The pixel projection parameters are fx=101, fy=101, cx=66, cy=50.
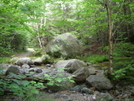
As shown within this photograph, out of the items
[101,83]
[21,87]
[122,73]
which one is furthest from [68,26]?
[21,87]

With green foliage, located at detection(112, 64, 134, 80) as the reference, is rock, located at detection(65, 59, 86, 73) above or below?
below

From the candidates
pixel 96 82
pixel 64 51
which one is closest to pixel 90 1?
pixel 96 82

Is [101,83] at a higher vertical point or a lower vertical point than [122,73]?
lower

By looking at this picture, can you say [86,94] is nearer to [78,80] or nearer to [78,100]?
[78,100]

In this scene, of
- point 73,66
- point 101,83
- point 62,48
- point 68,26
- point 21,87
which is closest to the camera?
point 21,87

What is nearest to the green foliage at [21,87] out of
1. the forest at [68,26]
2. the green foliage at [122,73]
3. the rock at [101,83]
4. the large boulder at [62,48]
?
the forest at [68,26]

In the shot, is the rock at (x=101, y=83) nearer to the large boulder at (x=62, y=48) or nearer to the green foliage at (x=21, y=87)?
the green foliage at (x=21, y=87)

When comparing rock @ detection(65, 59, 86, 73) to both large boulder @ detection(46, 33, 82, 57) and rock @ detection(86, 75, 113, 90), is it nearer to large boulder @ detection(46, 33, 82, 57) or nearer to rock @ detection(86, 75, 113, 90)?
rock @ detection(86, 75, 113, 90)

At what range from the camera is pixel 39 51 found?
1409 centimetres

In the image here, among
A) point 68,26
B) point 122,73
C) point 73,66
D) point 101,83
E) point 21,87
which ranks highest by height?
point 68,26

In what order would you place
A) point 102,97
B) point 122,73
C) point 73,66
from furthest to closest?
point 73,66 → point 102,97 → point 122,73

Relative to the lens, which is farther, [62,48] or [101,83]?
[62,48]

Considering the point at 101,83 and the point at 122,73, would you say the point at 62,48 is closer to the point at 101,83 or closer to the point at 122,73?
the point at 101,83

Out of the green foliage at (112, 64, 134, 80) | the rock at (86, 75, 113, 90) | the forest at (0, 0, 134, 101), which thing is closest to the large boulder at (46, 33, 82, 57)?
the forest at (0, 0, 134, 101)
